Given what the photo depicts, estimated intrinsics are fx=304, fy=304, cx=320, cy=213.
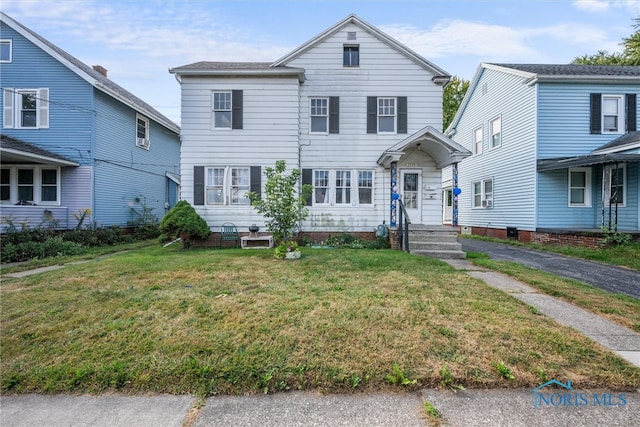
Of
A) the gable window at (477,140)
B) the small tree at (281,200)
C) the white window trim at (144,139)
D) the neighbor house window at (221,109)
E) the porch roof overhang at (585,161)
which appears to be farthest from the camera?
the gable window at (477,140)

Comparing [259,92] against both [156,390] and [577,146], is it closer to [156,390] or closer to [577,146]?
[156,390]

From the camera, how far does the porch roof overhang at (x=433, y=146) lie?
10.0 metres

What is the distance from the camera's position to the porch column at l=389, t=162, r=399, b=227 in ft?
35.0

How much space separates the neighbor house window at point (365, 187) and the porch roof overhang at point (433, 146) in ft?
3.65

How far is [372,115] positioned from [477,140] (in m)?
9.79

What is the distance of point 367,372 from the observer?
2.80 m

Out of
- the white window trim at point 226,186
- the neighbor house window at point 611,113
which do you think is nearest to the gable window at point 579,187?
the neighbor house window at point 611,113

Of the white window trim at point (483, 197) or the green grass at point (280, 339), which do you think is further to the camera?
the white window trim at point (483, 197)

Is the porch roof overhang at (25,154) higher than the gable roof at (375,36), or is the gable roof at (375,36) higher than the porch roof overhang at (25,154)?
the gable roof at (375,36)

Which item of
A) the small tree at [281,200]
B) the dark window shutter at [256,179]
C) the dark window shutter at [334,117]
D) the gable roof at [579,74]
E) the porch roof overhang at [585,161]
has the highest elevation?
the gable roof at [579,74]

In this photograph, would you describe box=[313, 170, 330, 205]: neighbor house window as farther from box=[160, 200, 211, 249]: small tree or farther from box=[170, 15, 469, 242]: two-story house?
box=[160, 200, 211, 249]: small tree

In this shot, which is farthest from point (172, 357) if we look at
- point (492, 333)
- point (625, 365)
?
point (625, 365)

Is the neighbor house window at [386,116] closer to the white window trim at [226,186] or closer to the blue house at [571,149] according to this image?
the white window trim at [226,186]

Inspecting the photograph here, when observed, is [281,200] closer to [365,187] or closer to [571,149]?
[365,187]
